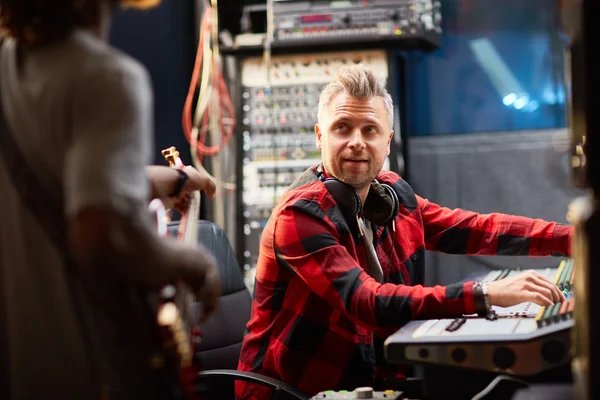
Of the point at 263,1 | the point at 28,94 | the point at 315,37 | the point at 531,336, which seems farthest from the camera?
the point at 263,1

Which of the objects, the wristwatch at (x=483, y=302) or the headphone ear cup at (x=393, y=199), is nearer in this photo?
the wristwatch at (x=483, y=302)

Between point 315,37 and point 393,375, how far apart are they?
182cm

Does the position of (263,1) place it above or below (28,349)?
above

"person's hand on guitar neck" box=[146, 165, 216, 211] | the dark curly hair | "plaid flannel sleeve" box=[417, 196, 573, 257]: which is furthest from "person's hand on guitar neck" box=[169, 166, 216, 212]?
"plaid flannel sleeve" box=[417, 196, 573, 257]

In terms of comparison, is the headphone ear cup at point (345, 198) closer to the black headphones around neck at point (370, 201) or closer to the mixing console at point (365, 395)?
the black headphones around neck at point (370, 201)

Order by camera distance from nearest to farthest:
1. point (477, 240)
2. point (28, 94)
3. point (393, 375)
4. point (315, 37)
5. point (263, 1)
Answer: point (28, 94) < point (393, 375) < point (477, 240) < point (315, 37) < point (263, 1)

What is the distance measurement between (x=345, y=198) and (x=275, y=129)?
65.6 inches

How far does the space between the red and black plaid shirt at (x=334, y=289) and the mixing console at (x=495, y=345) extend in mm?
191

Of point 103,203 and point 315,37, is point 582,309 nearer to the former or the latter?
point 103,203

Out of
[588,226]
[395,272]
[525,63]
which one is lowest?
[395,272]

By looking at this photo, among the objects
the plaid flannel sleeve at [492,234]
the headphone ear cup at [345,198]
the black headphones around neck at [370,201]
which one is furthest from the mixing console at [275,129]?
the headphone ear cup at [345,198]

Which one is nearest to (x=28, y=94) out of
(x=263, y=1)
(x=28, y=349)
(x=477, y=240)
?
(x=28, y=349)

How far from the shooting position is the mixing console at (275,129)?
3.94 metres

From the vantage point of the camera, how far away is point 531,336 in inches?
64.7
